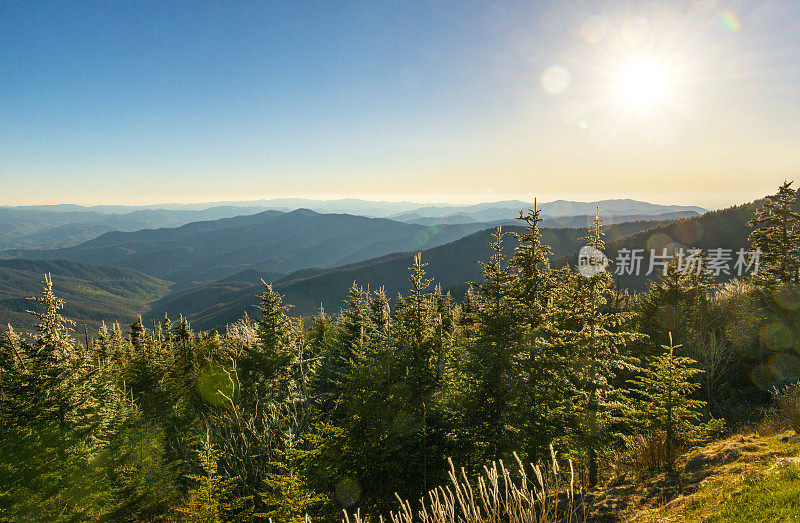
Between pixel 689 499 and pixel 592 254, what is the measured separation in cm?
708

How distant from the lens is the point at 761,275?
2177 cm

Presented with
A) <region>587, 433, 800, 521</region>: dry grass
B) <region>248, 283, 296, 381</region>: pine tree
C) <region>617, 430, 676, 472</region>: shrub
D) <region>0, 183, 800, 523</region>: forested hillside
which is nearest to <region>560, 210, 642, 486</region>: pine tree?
<region>0, 183, 800, 523</region>: forested hillside

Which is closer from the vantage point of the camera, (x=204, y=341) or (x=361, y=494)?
(x=361, y=494)

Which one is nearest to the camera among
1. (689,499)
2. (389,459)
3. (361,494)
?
(689,499)

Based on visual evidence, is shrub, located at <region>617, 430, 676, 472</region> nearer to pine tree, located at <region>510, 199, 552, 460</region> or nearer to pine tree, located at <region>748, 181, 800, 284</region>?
pine tree, located at <region>510, 199, 552, 460</region>

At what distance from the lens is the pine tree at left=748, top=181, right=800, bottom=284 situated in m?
20.6

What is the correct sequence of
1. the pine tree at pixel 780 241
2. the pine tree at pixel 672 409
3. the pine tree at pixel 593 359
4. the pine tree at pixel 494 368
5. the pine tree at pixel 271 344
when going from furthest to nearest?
1. the pine tree at pixel 780 241
2. the pine tree at pixel 271 344
3. the pine tree at pixel 494 368
4. the pine tree at pixel 593 359
5. the pine tree at pixel 672 409

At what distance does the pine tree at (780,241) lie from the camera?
67.7 ft

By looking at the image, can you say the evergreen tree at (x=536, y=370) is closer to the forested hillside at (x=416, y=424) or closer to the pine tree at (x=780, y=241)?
the forested hillside at (x=416, y=424)

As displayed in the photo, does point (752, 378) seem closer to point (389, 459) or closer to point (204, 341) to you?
point (389, 459)

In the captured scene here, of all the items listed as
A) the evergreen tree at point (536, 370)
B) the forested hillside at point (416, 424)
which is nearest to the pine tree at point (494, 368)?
the forested hillside at point (416, 424)

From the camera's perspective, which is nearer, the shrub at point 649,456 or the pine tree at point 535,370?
the shrub at point 649,456

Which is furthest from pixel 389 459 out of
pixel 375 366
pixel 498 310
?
pixel 498 310

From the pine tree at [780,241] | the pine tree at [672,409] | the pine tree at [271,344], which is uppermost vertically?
the pine tree at [780,241]
